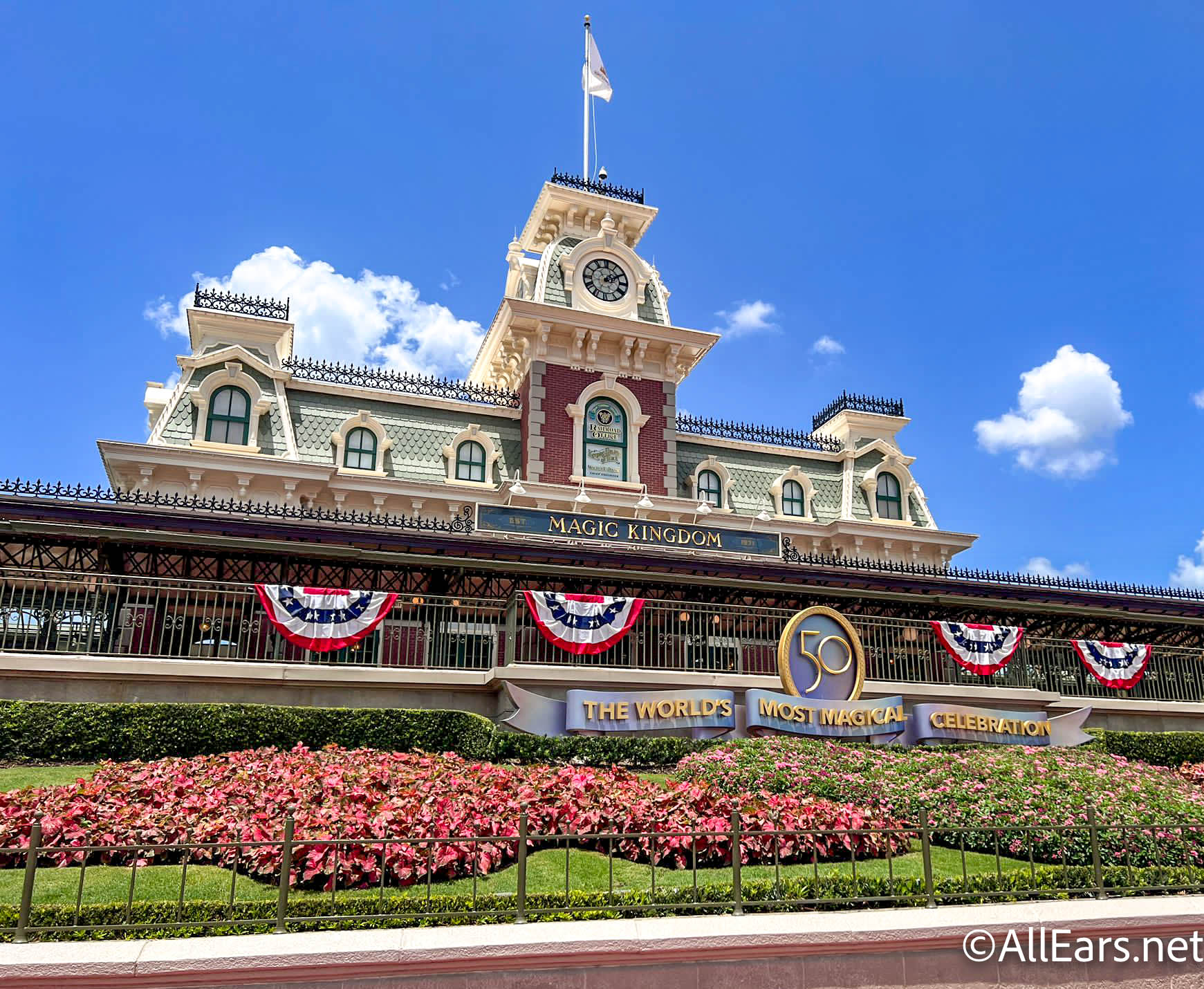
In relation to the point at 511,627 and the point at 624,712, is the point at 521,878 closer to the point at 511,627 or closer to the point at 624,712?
the point at 624,712

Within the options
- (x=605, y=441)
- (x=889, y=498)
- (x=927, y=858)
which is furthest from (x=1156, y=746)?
(x=605, y=441)

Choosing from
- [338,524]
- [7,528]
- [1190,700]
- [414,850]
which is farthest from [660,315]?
[414,850]

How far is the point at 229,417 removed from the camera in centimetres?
2917

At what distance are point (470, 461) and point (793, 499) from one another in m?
12.3

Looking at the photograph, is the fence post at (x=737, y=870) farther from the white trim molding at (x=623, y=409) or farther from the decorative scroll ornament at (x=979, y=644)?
the white trim molding at (x=623, y=409)

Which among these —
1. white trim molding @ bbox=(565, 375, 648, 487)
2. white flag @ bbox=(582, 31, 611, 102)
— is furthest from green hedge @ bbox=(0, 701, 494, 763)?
white flag @ bbox=(582, 31, 611, 102)

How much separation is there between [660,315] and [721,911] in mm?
28057

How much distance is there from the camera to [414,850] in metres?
9.31

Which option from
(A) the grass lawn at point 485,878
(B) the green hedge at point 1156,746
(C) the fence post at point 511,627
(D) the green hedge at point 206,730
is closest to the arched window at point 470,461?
(C) the fence post at point 511,627

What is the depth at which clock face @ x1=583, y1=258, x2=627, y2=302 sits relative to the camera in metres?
33.9

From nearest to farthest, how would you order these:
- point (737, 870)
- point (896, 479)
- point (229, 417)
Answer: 1. point (737, 870)
2. point (229, 417)
3. point (896, 479)

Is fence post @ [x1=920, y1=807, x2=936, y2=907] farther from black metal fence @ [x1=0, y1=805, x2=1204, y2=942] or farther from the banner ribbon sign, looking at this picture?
the banner ribbon sign

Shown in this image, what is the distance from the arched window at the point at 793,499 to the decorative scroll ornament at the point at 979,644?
13569 millimetres

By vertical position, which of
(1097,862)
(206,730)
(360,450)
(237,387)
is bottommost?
(1097,862)
